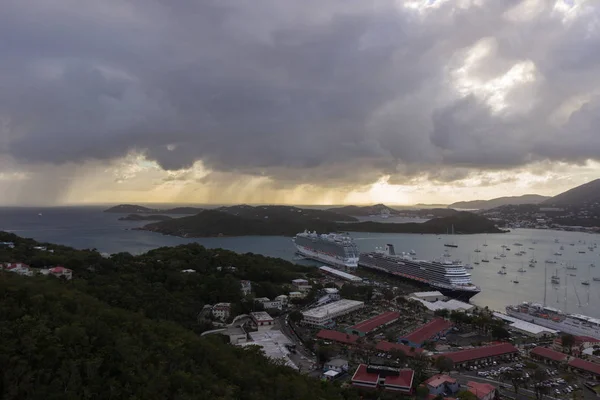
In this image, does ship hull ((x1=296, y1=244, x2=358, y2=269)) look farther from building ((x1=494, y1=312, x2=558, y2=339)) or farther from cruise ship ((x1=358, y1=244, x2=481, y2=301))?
building ((x1=494, y1=312, x2=558, y2=339))

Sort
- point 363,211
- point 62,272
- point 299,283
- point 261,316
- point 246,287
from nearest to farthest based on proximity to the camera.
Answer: point 62,272, point 261,316, point 246,287, point 299,283, point 363,211

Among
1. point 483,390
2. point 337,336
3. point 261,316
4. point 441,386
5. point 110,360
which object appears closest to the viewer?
point 110,360

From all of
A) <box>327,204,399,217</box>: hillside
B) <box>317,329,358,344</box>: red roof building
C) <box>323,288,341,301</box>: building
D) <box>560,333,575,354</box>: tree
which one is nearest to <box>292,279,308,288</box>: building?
<box>323,288,341,301</box>: building

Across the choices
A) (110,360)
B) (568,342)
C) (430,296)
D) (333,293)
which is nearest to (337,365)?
(110,360)

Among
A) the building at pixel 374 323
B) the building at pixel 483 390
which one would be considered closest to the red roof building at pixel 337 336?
the building at pixel 374 323

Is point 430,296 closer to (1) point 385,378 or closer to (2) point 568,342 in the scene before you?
(2) point 568,342

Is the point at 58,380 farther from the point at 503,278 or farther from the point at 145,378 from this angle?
the point at 503,278

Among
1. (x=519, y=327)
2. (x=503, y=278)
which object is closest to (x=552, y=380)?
(x=519, y=327)
